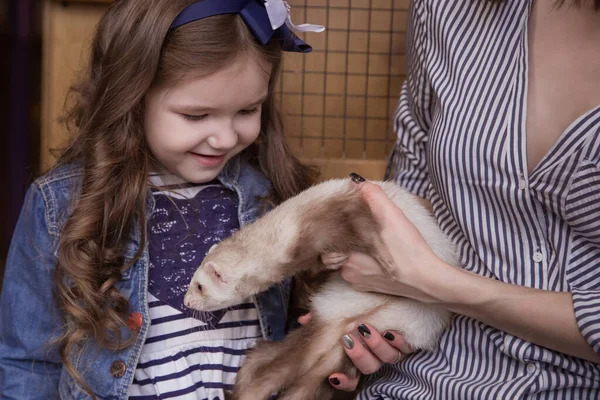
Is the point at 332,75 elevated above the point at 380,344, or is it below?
above

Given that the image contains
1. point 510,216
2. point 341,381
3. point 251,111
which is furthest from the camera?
point 251,111

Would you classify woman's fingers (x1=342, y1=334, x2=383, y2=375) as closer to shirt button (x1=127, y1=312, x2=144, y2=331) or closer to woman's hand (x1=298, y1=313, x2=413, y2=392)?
woman's hand (x1=298, y1=313, x2=413, y2=392)

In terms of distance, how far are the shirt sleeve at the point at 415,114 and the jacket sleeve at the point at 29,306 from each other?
74 centimetres

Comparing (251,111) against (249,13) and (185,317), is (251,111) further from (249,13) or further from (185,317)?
(185,317)

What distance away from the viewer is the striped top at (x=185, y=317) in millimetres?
1596

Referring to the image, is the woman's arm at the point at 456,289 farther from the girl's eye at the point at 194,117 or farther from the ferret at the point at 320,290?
the girl's eye at the point at 194,117

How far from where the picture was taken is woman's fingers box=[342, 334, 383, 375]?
4.77 feet

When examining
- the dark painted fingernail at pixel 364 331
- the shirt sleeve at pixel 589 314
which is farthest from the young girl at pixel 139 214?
the shirt sleeve at pixel 589 314

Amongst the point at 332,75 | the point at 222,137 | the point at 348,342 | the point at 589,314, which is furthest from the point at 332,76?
the point at 589,314

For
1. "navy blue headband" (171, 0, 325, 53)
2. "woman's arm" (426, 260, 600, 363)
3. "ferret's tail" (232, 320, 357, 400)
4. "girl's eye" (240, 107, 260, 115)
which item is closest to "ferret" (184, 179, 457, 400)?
"ferret's tail" (232, 320, 357, 400)

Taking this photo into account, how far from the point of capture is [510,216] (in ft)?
4.56

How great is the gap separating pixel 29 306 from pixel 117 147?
1.20 feet

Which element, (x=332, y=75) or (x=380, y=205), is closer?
(x=380, y=205)

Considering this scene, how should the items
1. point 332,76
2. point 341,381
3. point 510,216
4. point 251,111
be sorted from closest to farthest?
point 510,216, point 341,381, point 251,111, point 332,76
